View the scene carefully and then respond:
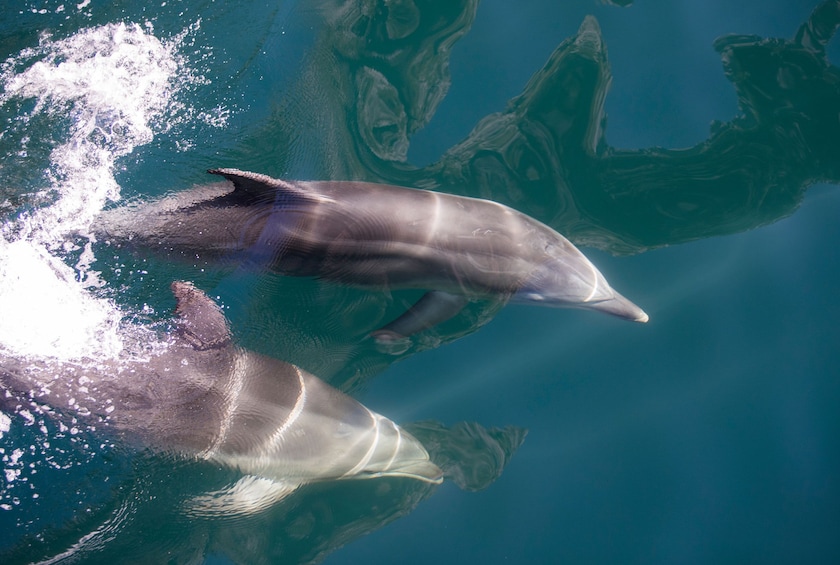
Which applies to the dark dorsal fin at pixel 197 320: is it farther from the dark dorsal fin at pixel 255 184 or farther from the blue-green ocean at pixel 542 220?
the dark dorsal fin at pixel 255 184

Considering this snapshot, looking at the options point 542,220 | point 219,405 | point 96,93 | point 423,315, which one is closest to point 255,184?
point 219,405

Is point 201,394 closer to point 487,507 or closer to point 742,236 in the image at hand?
point 487,507

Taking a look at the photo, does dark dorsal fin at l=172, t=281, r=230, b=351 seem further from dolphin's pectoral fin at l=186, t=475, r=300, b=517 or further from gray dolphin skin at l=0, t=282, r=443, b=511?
dolphin's pectoral fin at l=186, t=475, r=300, b=517

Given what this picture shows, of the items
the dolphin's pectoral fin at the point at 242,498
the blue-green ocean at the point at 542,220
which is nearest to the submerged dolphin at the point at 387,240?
the blue-green ocean at the point at 542,220

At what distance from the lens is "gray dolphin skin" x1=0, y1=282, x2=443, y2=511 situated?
17.0ft

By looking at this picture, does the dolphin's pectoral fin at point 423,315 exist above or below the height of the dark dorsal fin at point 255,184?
below

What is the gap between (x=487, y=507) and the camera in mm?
6426

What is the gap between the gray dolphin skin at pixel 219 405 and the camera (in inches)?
204

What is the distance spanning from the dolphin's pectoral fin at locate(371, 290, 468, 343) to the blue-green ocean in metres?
0.19

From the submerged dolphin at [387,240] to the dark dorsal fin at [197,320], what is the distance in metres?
0.38

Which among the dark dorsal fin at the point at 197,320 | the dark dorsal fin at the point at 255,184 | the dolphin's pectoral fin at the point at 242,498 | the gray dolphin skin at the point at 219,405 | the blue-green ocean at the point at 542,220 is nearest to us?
the dark dorsal fin at the point at 255,184

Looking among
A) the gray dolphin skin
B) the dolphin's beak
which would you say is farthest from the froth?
the dolphin's beak

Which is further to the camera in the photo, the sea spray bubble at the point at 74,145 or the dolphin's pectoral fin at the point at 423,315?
the dolphin's pectoral fin at the point at 423,315

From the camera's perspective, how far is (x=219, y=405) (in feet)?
17.7
